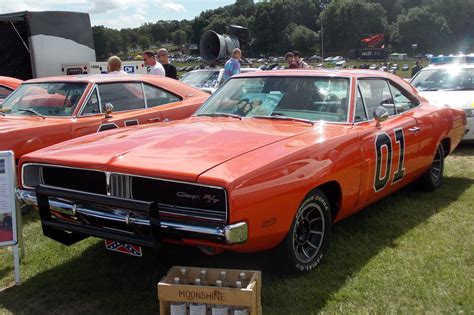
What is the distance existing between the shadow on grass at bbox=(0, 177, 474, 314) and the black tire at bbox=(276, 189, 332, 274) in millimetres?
87

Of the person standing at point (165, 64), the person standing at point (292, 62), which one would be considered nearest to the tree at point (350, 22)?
the person standing at point (292, 62)

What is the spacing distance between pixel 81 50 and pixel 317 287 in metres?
11.8

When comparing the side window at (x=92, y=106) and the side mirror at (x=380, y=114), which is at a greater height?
the side mirror at (x=380, y=114)

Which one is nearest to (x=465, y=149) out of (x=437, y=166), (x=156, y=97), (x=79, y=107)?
(x=437, y=166)

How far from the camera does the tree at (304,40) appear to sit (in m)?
109

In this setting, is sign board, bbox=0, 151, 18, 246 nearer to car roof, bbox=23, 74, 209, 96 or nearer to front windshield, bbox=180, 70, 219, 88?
car roof, bbox=23, 74, 209, 96

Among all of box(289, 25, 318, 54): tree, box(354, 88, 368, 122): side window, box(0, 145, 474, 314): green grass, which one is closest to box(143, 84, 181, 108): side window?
box(0, 145, 474, 314): green grass

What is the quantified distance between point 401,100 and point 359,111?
1120mm

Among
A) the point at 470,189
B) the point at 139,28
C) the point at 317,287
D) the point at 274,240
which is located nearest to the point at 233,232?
the point at 274,240

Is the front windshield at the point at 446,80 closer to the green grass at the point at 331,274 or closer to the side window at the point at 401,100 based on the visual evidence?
the side window at the point at 401,100

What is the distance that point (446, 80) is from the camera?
909 centimetres

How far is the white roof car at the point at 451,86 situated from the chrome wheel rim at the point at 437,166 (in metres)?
2.45

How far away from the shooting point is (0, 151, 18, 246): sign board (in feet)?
11.9

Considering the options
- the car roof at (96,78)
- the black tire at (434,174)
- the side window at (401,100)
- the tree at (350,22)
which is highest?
the tree at (350,22)
